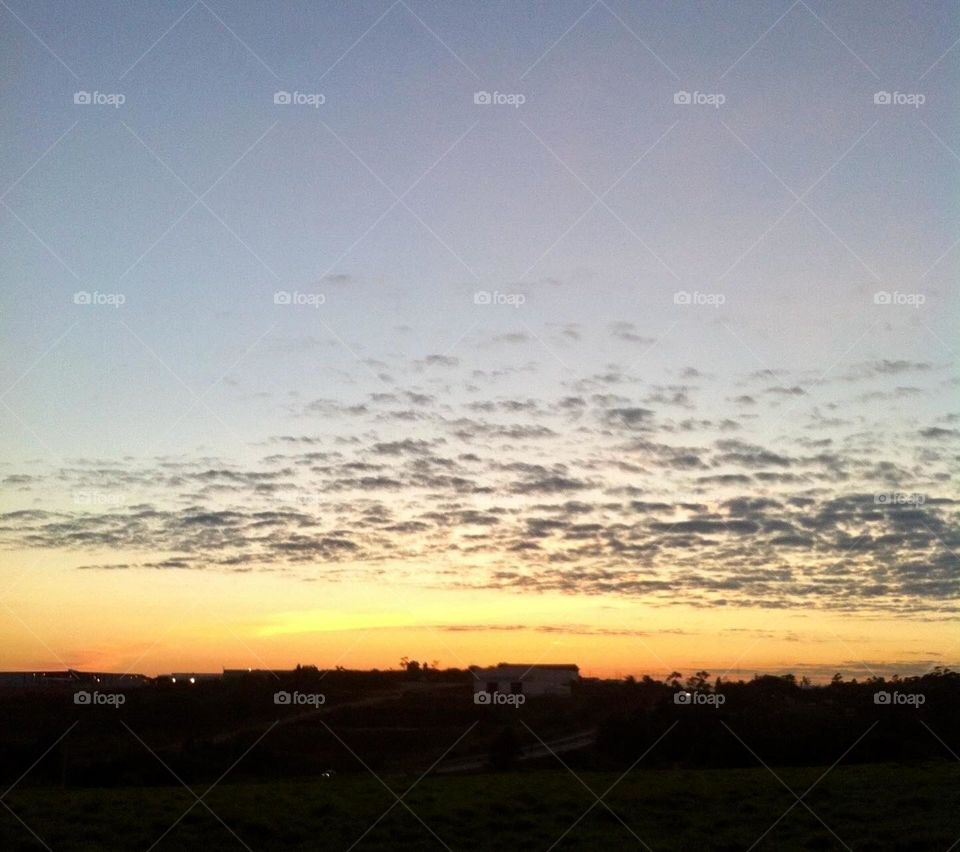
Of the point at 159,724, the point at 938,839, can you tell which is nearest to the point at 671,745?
the point at 938,839

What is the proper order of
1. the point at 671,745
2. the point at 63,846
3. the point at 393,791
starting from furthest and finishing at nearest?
the point at 671,745, the point at 393,791, the point at 63,846

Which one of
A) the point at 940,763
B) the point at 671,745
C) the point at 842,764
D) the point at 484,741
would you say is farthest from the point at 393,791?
the point at 940,763

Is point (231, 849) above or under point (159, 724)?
under

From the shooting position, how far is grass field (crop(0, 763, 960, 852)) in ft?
29.3

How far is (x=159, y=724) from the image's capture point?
10133mm

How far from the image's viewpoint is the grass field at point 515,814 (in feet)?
29.3

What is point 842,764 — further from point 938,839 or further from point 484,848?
point 484,848

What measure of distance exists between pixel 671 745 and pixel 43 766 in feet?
18.5

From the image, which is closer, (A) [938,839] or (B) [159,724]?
(A) [938,839]

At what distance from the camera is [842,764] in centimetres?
1051

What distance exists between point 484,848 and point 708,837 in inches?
72.6

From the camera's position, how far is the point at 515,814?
9398 millimetres

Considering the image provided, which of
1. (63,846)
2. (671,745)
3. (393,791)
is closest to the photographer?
(63,846)

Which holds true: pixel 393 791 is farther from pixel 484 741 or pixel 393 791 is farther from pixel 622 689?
pixel 622 689
